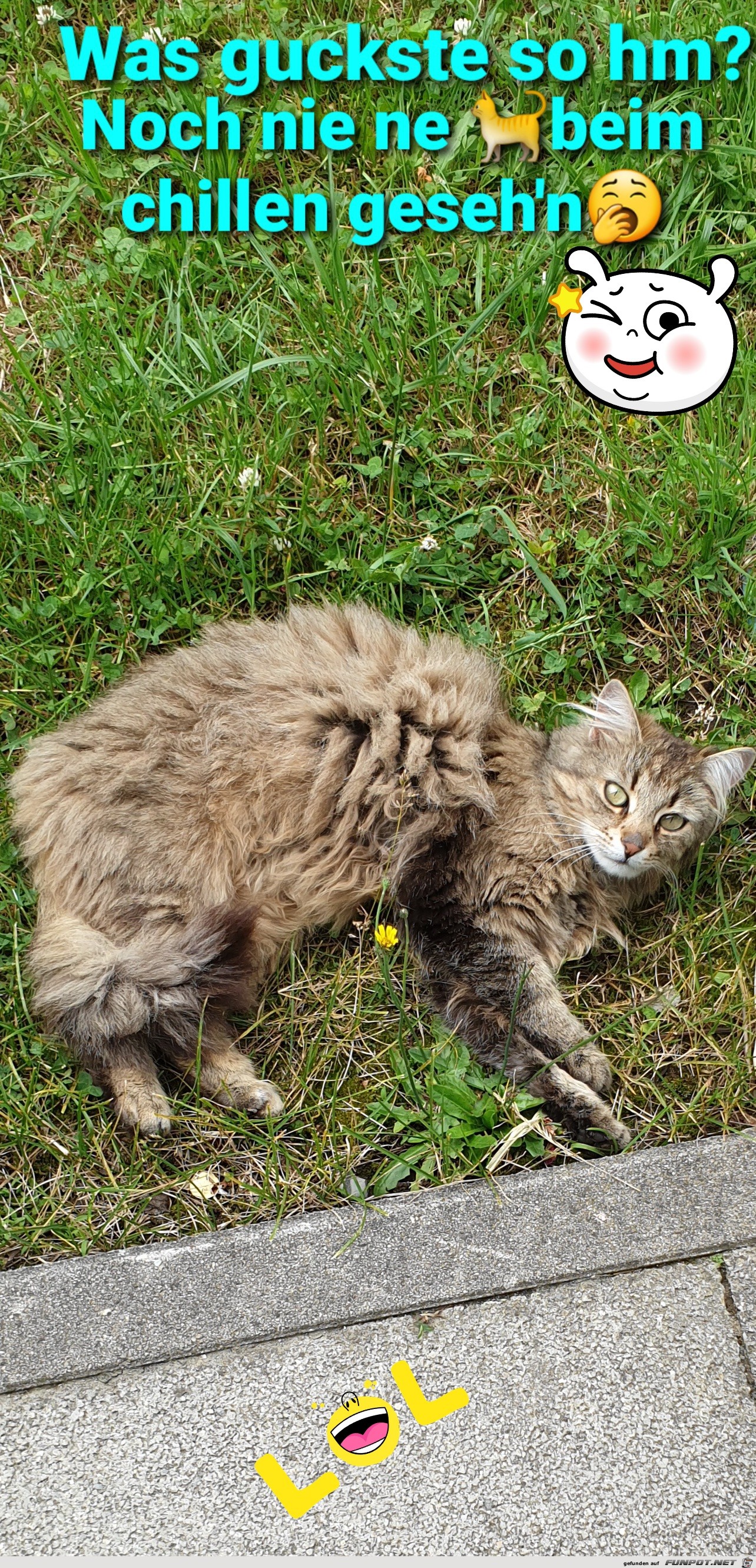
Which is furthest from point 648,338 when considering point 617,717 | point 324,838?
point 324,838

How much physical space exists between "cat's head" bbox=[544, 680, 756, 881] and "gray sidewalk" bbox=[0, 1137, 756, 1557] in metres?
0.73

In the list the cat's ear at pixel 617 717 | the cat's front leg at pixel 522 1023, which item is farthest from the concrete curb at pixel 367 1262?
the cat's ear at pixel 617 717

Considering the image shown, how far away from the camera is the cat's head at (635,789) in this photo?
2.97m

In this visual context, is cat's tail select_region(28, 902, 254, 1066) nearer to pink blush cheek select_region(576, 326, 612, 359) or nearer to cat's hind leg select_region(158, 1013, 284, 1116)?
cat's hind leg select_region(158, 1013, 284, 1116)

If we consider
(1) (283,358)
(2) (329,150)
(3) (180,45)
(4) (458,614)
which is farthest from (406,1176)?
(3) (180,45)

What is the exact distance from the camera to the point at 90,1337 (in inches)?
93.3

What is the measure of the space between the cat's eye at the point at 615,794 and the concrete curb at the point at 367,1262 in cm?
87

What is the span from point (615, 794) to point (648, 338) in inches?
58.2

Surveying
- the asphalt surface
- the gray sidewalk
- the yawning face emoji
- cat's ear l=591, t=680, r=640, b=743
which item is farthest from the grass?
the yawning face emoji

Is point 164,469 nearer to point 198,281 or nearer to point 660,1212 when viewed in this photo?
point 198,281

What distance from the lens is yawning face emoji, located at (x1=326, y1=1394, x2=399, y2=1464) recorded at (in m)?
2.18

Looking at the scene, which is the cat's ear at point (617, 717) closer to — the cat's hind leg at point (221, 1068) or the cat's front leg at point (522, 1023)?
the cat's front leg at point (522, 1023)

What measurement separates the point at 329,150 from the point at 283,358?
82cm

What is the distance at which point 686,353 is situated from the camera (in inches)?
139
